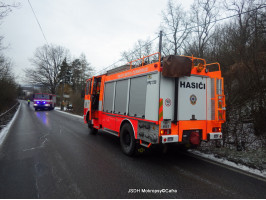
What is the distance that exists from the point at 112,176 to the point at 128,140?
163 centimetres

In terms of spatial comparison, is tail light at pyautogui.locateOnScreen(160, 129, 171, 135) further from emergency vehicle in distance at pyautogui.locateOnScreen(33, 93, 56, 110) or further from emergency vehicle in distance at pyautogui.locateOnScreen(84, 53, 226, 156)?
emergency vehicle in distance at pyautogui.locateOnScreen(33, 93, 56, 110)

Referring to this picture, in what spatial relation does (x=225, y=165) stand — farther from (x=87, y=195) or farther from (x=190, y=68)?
(x=87, y=195)

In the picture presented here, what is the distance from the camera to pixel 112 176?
3.45 m

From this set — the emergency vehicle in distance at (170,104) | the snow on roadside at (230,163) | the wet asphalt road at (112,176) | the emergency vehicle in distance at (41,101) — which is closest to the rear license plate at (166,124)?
the emergency vehicle in distance at (170,104)

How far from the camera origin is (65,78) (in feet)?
151

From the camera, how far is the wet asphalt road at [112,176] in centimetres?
282

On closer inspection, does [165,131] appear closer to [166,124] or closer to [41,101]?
[166,124]

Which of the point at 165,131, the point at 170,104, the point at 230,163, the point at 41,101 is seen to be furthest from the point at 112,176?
the point at 41,101

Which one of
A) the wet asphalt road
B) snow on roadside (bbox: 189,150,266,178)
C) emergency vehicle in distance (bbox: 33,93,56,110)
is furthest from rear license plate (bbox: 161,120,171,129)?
emergency vehicle in distance (bbox: 33,93,56,110)

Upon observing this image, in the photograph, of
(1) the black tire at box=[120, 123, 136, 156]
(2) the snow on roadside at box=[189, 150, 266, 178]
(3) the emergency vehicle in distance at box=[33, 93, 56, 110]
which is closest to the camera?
(2) the snow on roadside at box=[189, 150, 266, 178]

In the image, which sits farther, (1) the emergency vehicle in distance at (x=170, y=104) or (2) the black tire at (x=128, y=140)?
(2) the black tire at (x=128, y=140)

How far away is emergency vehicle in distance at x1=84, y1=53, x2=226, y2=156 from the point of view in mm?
3885

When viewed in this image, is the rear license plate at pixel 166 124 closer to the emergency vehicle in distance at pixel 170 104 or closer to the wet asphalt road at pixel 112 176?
the emergency vehicle in distance at pixel 170 104

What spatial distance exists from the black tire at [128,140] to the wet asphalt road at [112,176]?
21cm
